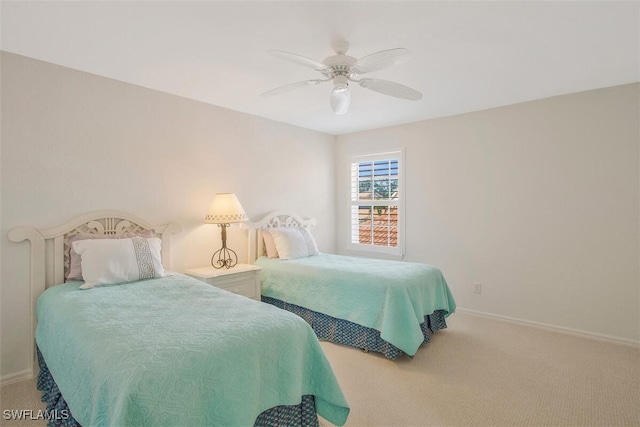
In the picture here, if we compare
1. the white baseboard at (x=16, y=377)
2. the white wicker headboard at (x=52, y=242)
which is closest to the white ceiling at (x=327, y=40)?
the white wicker headboard at (x=52, y=242)

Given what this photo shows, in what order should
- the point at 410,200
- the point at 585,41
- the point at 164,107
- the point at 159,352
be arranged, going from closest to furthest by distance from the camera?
1. the point at 159,352
2. the point at 585,41
3. the point at 164,107
4. the point at 410,200

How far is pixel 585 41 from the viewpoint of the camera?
7.38ft

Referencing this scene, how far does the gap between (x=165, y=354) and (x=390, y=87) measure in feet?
6.52

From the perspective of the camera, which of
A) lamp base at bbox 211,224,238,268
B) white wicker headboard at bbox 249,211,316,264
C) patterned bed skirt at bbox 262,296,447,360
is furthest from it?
white wicker headboard at bbox 249,211,316,264

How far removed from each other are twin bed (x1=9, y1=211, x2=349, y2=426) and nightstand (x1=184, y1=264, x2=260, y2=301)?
24.3 inches

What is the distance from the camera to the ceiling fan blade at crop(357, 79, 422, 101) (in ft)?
7.40

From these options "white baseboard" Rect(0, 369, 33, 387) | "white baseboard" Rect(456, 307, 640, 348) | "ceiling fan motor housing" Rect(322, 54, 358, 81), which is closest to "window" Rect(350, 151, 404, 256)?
"white baseboard" Rect(456, 307, 640, 348)

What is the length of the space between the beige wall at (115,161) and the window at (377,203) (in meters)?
1.12

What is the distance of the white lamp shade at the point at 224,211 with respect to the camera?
337cm

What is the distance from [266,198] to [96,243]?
202 centimetres

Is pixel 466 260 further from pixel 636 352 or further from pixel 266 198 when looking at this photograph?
pixel 266 198

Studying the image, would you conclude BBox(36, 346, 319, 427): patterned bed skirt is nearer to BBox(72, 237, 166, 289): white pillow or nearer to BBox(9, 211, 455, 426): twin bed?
BBox(9, 211, 455, 426): twin bed

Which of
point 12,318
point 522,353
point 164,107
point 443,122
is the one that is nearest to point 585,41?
point 443,122

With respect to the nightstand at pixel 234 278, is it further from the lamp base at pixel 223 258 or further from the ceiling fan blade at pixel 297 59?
the ceiling fan blade at pixel 297 59
